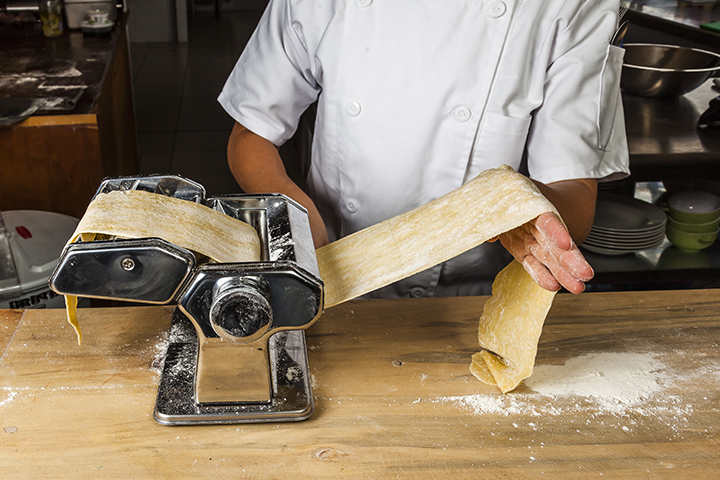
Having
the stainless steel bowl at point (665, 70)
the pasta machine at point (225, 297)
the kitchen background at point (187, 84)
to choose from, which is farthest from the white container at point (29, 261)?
the kitchen background at point (187, 84)

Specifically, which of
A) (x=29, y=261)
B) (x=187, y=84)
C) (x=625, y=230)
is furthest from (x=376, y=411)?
(x=187, y=84)

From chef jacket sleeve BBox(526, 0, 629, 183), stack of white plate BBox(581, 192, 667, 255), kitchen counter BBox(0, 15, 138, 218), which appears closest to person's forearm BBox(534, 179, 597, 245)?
chef jacket sleeve BBox(526, 0, 629, 183)

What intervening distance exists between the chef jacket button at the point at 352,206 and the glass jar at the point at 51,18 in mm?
2245

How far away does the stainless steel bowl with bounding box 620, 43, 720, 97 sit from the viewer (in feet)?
6.26

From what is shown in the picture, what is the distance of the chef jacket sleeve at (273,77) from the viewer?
1241 mm

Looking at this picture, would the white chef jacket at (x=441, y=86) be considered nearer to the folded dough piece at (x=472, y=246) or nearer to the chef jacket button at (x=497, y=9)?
the chef jacket button at (x=497, y=9)

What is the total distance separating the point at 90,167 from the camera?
2000 mm

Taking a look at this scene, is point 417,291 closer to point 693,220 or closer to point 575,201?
point 575,201

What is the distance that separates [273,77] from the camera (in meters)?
1.26

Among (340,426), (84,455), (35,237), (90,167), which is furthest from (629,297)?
(90,167)

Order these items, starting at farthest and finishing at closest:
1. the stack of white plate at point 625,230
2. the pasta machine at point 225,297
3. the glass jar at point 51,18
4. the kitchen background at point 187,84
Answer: the kitchen background at point 187,84 → the glass jar at point 51,18 → the stack of white plate at point 625,230 → the pasta machine at point 225,297

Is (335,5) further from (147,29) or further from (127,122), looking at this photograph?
(147,29)

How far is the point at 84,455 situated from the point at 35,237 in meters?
1.01

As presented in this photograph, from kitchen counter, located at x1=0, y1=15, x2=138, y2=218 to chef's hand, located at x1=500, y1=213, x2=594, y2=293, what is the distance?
5.13 ft
